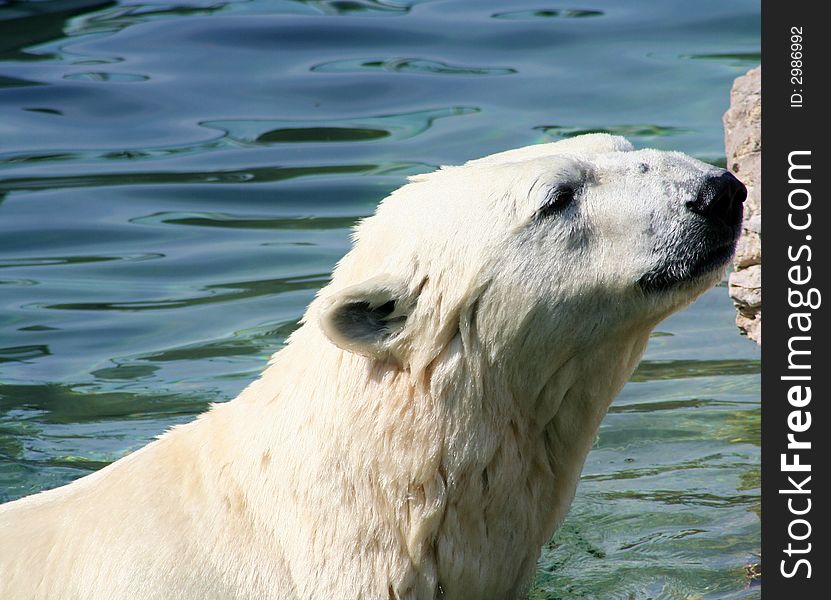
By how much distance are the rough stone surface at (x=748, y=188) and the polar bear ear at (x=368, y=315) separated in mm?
2150

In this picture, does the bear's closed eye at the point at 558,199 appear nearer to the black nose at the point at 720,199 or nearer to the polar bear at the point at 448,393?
the polar bear at the point at 448,393

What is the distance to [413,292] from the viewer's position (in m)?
3.91

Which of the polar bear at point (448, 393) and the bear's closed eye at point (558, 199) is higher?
the bear's closed eye at point (558, 199)

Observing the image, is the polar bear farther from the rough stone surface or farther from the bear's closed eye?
the rough stone surface

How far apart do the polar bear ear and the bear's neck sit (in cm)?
11

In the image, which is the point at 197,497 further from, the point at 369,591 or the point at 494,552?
the point at 494,552

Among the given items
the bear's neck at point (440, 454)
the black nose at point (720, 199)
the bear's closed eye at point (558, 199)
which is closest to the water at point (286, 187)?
the bear's neck at point (440, 454)

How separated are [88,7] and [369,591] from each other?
11.6m

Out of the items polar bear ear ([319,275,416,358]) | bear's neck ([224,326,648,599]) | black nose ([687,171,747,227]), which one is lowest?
bear's neck ([224,326,648,599])
